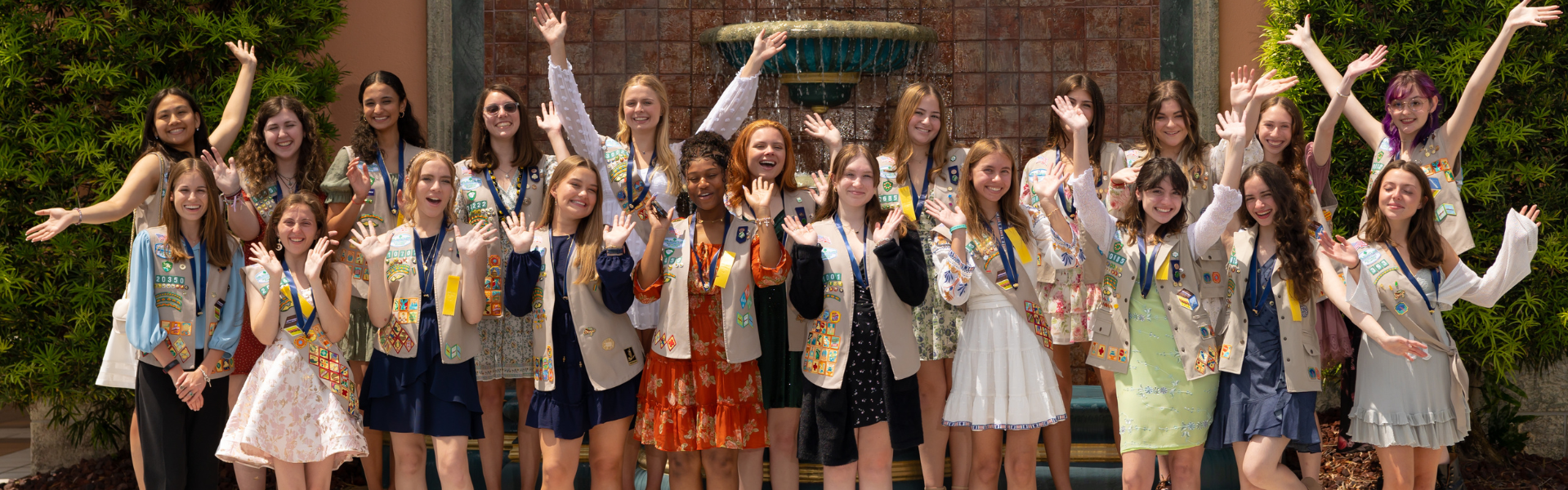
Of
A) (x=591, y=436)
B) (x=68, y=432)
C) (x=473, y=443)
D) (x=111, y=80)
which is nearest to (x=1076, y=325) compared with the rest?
(x=591, y=436)

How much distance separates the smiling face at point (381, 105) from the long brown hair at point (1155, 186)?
8.75 ft

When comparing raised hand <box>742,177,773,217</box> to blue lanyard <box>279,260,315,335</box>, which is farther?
blue lanyard <box>279,260,315,335</box>

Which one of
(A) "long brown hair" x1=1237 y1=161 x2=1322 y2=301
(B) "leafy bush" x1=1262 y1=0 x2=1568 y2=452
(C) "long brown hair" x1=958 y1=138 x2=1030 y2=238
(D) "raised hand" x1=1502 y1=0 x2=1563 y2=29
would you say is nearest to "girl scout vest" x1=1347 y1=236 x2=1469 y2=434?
(A) "long brown hair" x1=1237 y1=161 x2=1322 y2=301

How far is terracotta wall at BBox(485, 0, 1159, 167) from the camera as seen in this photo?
6.14 metres

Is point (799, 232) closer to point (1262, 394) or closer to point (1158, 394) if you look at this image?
point (1158, 394)

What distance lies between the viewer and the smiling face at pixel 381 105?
14.4ft

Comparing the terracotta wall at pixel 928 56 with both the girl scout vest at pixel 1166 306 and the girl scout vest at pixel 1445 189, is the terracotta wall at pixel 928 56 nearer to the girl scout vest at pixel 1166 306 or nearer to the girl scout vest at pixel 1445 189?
the girl scout vest at pixel 1445 189

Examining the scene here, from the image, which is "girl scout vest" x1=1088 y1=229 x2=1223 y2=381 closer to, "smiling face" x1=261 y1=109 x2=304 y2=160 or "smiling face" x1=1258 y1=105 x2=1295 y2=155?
"smiling face" x1=1258 y1=105 x2=1295 y2=155

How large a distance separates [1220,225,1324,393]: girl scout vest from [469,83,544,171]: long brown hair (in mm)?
2452

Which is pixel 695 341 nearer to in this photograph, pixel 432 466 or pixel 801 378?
pixel 801 378

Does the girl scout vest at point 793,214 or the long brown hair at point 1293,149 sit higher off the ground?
the long brown hair at point 1293,149

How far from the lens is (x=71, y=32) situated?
15.3 feet

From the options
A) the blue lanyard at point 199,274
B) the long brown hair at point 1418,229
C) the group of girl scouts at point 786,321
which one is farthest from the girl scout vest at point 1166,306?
the blue lanyard at point 199,274

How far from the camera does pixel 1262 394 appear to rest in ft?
12.3
